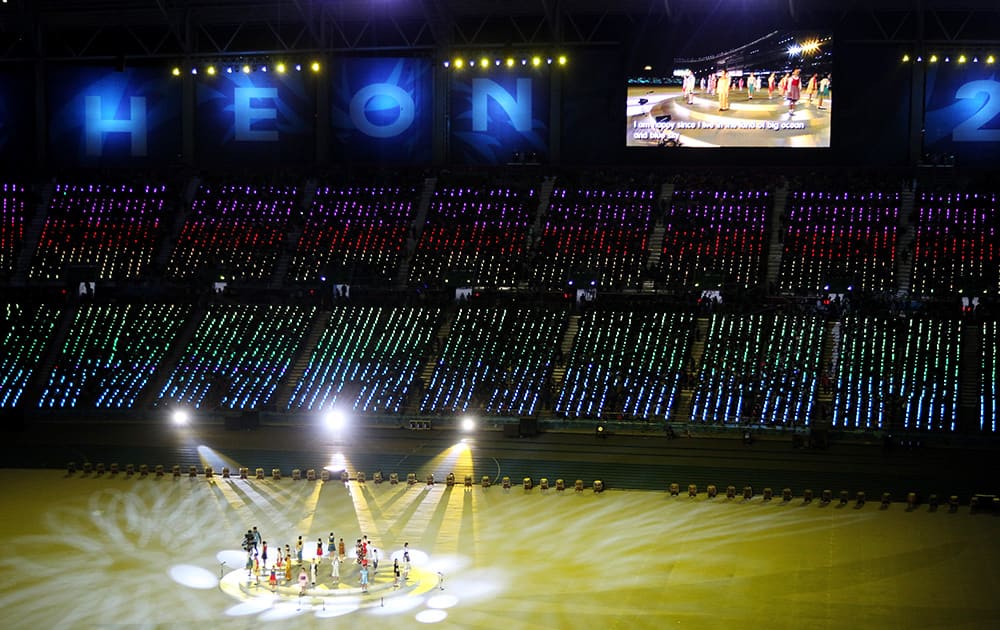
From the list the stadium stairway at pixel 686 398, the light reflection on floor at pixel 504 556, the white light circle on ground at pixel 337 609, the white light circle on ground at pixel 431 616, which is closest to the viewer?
the white light circle on ground at pixel 431 616

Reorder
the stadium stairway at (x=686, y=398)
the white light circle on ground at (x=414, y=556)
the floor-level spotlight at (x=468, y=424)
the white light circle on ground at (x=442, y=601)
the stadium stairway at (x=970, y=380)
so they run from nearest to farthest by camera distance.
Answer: the white light circle on ground at (x=442, y=601) < the white light circle on ground at (x=414, y=556) < the stadium stairway at (x=970, y=380) < the stadium stairway at (x=686, y=398) < the floor-level spotlight at (x=468, y=424)

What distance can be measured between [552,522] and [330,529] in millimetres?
6327

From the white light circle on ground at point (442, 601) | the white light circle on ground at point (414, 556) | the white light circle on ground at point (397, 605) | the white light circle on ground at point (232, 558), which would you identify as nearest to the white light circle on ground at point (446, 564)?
the white light circle on ground at point (414, 556)

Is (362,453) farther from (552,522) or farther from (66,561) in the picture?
(66,561)

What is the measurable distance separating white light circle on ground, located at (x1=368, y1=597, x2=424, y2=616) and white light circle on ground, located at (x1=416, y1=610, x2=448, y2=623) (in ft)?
1.65

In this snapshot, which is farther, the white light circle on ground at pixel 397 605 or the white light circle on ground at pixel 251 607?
the white light circle on ground at pixel 397 605

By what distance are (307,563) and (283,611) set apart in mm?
3237

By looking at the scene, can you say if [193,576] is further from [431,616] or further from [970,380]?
[970,380]

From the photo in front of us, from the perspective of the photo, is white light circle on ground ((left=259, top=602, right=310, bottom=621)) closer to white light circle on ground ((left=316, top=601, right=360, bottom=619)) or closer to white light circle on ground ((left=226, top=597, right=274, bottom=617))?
white light circle on ground ((left=226, top=597, right=274, bottom=617))

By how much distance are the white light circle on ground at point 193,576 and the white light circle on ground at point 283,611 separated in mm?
2314

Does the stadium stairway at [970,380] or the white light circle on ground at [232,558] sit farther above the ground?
the stadium stairway at [970,380]

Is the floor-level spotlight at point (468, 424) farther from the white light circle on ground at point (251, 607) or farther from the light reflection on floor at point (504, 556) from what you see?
the white light circle on ground at point (251, 607)

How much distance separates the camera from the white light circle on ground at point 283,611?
93.2 feet

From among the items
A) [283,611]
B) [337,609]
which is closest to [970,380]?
[337,609]
